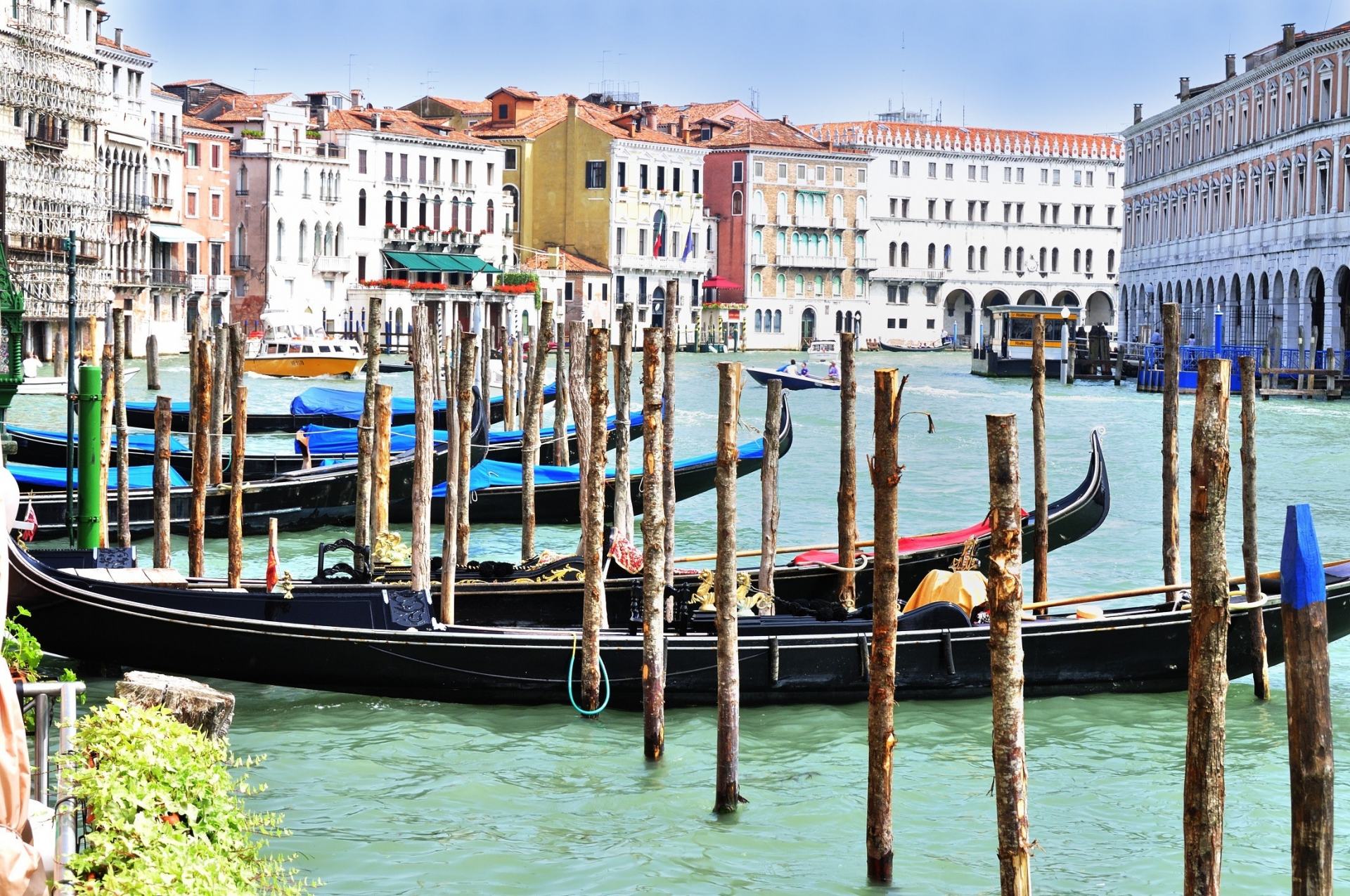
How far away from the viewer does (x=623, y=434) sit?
845cm

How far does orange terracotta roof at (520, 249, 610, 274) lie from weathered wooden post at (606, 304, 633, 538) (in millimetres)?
34360

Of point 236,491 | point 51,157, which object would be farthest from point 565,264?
point 236,491

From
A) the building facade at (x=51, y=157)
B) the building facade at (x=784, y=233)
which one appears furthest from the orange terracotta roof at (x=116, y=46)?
the building facade at (x=784, y=233)

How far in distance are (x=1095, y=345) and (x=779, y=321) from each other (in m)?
16.4

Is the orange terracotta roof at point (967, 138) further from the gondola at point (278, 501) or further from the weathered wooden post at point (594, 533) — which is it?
the weathered wooden post at point (594, 533)

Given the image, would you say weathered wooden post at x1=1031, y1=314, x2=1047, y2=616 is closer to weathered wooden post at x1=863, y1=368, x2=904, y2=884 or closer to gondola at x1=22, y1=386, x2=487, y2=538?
weathered wooden post at x1=863, y1=368, x2=904, y2=884

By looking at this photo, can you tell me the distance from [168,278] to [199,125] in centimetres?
326

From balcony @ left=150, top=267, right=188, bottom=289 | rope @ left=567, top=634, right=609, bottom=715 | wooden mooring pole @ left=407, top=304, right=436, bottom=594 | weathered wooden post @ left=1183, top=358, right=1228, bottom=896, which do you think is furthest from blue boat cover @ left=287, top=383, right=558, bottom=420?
balcony @ left=150, top=267, right=188, bottom=289

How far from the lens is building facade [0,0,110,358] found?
2930 cm

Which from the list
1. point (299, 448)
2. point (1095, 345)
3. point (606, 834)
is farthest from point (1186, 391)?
point (606, 834)

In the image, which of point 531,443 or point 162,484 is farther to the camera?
point 531,443

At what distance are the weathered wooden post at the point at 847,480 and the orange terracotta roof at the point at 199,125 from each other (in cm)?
3049

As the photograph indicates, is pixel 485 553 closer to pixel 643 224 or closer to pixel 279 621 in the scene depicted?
pixel 279 621

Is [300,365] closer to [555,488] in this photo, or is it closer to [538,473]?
[538,473]
